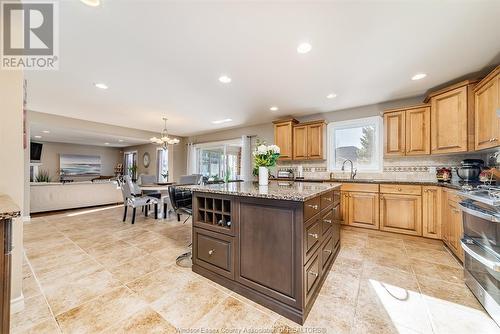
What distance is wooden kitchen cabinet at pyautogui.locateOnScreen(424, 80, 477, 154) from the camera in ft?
8.48

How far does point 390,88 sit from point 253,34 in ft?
8.33

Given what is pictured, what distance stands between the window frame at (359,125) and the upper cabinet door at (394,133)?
12.3 inches

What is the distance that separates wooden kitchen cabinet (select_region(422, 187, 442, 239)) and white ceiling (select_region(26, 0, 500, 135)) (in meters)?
1.65

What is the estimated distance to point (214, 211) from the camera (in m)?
1.94

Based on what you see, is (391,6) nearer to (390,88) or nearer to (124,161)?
(390,88)

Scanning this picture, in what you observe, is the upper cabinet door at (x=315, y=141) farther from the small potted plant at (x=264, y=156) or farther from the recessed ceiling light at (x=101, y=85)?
the recessed ceiling light at (x=101, y=85)

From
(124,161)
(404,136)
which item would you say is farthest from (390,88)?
(124,161)

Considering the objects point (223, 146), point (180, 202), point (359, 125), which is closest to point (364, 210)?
point (359, 125)

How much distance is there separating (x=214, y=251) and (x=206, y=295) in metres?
0.37

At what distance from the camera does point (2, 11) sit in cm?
144

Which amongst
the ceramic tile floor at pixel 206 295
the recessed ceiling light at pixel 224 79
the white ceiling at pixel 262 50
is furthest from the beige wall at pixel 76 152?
the recessed ceiling light at pixel 224 79

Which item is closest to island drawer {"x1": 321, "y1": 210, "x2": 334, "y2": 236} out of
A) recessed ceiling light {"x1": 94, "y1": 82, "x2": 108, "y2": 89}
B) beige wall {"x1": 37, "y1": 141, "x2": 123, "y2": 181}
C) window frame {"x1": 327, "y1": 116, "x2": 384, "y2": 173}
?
window frame {"x1": 327, "y1": 116, "x2": 384, "y2": 173}

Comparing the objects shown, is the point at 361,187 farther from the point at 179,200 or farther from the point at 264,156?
the point at 179,200

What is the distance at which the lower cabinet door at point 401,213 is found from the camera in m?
3.02
